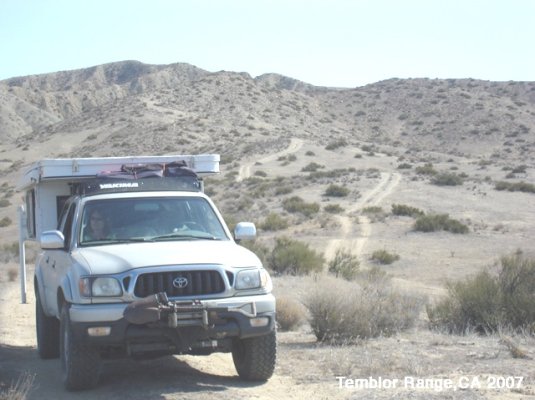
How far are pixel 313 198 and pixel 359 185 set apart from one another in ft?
14.2

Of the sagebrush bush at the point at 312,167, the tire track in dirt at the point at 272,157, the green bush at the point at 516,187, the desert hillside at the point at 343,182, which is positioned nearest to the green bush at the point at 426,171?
the desert hillside at the point at 343,182

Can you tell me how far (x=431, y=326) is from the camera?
11.4 m

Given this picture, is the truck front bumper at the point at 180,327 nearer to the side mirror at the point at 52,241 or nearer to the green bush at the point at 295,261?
the side mirror at the point at 52,241

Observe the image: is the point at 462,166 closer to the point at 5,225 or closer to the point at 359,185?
the point at 359,185

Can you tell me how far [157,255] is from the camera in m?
7.46

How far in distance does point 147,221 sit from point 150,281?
4.92 ft

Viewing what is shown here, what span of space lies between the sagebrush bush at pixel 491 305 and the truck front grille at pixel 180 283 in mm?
4711

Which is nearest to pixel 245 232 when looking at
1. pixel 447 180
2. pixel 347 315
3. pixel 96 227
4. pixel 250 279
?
pixel 250 279

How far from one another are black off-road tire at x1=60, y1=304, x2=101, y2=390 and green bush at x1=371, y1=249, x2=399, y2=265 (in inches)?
660

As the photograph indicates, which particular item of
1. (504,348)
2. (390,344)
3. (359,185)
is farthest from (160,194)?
(359,185)

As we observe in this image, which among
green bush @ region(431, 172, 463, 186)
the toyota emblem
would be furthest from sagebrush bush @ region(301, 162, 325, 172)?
the toyota emblem

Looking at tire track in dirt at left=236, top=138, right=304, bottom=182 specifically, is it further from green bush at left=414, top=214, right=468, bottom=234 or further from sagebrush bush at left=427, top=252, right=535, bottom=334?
sagebrush bush at left=427, top=252, right=535, bottom=334

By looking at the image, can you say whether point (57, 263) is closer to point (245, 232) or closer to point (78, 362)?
point (78, 362)

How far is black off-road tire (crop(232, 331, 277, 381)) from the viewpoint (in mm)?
7812
